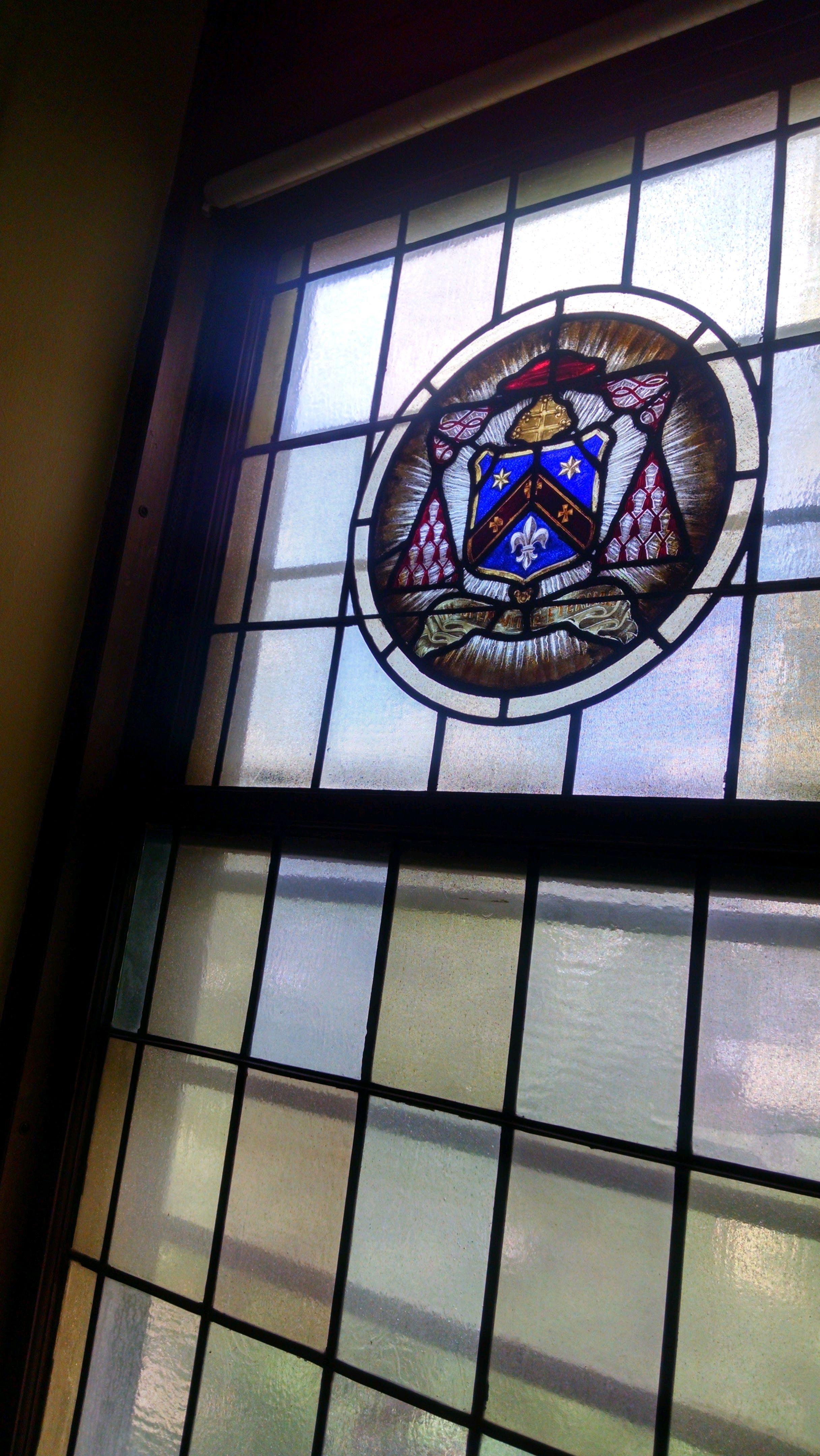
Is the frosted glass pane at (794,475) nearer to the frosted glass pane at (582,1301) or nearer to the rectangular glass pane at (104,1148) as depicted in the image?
the frosted glass pane at (582,1301)

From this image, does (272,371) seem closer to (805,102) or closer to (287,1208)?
(805,102)

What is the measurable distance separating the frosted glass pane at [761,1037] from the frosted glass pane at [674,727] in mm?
185

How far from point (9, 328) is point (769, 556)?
4.94 ft

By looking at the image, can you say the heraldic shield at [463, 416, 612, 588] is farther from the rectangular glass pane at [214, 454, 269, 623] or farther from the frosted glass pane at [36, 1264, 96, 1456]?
the frosted glass pane at [36, 1264, 96, 1456]

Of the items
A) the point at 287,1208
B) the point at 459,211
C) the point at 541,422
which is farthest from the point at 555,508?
the point at 287,1208

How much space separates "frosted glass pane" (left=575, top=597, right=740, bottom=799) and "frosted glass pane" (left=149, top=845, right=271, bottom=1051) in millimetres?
620

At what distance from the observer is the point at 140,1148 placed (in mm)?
1652

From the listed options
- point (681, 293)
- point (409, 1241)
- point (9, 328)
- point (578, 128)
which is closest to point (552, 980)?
point (409, 1241)

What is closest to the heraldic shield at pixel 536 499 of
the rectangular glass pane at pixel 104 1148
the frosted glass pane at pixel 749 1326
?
the frosted glass pane at pixel 749 1326

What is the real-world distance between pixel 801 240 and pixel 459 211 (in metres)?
0.69

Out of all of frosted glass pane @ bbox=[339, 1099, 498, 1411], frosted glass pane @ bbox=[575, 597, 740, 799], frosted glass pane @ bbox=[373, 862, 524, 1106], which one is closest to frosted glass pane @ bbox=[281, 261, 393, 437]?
frosted glass pane @ bbox=[575, 597, 740, 799]

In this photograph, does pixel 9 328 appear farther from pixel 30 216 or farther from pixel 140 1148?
pixel 140 1148

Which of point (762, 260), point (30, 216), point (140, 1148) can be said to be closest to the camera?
point (762, 260)

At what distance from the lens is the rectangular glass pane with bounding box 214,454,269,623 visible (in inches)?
75.2
